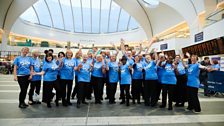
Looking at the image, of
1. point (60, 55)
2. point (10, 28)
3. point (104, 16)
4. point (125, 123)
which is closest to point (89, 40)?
point (104, 16)

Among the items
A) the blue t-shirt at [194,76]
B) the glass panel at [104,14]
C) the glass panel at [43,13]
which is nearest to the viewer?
the blue t-shirt at [194,76]

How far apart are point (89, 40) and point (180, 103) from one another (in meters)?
37.0

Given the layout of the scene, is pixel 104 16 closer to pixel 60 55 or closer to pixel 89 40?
pixel 89 40

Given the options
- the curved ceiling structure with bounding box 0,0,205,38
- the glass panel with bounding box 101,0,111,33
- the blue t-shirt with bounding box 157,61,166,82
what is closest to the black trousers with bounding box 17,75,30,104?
the blue t-shirt with bounding box 157,61,166,82

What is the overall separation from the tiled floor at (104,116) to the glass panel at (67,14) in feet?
112

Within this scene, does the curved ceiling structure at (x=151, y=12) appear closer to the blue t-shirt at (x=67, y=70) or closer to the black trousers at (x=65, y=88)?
the blue t-shirt at (x=67, y=70)

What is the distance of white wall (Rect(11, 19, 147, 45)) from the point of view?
105ft

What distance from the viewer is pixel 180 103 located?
6.57m

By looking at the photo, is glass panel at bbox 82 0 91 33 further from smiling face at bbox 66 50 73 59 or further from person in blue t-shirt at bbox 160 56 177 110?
person in blue t-shirt at bbox 160 56 177 110

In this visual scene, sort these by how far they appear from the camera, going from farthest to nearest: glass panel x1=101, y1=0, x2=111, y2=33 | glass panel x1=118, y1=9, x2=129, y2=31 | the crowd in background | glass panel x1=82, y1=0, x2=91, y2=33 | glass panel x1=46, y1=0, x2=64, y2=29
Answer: glass panel x1=118, y1=9, x2=129, y2=31 < glass panel x1=82, y1=0, x2=91, y2=33 < glass panel x1=101, y1=0, x2=111, y2=33 < glass panel x1=46, y1=0, x2=64, y2=29 < the crowd in background

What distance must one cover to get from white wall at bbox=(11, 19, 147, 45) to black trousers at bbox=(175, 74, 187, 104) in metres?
28.8

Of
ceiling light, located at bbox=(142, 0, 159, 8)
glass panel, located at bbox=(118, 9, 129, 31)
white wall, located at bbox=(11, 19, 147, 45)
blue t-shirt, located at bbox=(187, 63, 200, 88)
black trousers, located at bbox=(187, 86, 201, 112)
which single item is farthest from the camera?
glass panel, located at bbox=(118, 9, 129, 31)

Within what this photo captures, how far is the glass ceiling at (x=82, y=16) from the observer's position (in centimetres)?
3581

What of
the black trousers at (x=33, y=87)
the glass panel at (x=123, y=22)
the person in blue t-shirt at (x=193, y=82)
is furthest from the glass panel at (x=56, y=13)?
the person in blue t-shirt at (x=193, y=82)
